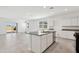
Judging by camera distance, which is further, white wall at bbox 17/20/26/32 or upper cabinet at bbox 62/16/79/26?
white wall at bbox 17/20/26/32

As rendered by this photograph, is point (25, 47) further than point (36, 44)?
Yes

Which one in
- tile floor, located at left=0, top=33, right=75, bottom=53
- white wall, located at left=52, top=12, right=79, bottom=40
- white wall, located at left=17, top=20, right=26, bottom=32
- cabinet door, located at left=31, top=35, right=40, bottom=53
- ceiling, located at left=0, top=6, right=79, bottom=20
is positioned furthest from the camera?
white wall, located at left=17, top=20, right=26, bottom=32

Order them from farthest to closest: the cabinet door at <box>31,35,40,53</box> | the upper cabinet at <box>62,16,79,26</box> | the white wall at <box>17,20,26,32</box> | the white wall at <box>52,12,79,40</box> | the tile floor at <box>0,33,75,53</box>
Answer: the white wall at <box>17,20,26,32</box>
the white wall at <box>52,12,79,40</box>
the upper cabinet at <box>62,16,79,26</box>
the tile floor at <box>0,33,75,53</box>
the cabinet door at <box>31,35,40,53</box>

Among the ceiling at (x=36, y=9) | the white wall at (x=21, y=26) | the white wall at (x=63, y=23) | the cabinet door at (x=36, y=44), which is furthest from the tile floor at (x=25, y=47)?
the white wall at (x=21, y=26)

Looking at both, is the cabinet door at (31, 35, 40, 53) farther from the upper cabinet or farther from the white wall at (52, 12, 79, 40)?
the upper cabinet

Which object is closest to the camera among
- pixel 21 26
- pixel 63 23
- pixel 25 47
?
pixel 25 47

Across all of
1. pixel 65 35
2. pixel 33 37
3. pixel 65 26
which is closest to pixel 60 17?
pixel 65 26

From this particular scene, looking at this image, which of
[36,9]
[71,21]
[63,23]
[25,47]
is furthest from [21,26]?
[25,47]

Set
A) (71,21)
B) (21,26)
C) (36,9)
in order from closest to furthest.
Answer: (36,9)
(71,21)
(21,26)

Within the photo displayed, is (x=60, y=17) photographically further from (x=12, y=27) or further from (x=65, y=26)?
(x=12, y=27)

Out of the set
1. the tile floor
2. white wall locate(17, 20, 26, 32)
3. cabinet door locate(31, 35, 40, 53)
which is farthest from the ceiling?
white wall locate(17, 20, 26, 32)

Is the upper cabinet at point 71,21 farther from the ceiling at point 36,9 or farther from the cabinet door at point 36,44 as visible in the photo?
the cabinet door at point 36,44

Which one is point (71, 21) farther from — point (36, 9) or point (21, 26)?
point (21, 26)

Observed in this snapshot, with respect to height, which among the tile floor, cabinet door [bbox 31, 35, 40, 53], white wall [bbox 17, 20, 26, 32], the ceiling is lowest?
the tile floor
